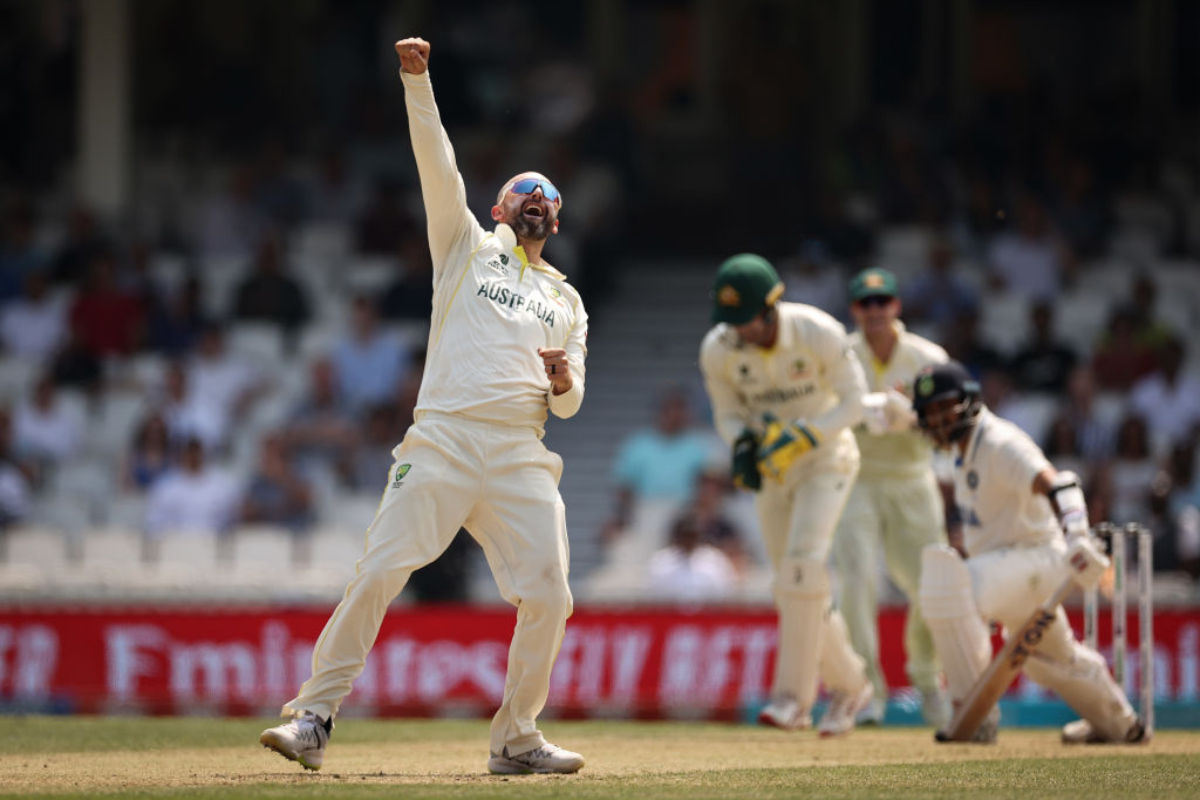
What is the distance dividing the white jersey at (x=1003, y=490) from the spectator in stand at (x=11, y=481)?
828cm

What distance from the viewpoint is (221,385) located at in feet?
50.9

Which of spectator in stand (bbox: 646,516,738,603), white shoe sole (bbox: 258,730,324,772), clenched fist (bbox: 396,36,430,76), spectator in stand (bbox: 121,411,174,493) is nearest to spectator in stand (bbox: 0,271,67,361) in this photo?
spectator in stand (bbox: 121,411,174,493)

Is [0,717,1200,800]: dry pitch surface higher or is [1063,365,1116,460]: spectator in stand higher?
[1063,365,1116,460]: spectator in stand

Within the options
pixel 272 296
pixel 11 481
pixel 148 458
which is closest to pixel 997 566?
pixel 148 458

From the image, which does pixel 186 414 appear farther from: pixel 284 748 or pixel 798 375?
pixel 284 748

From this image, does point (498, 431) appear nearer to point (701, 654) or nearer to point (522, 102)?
point (701, 654)

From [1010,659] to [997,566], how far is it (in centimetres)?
44

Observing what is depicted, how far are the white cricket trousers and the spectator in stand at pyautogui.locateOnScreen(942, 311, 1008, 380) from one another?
26.1ft

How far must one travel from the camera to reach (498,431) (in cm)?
700

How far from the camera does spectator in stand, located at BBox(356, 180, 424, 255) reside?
676 inches

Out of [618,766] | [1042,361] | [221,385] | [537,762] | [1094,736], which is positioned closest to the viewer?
[537,762]

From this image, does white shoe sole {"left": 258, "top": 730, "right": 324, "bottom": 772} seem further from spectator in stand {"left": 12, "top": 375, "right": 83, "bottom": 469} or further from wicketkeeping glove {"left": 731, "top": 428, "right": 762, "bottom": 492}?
spectator in stand {"left": 12, "top": 375, "right": 83, "bottom": 469}

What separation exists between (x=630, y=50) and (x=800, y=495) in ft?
36.6

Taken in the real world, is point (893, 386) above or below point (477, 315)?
above
